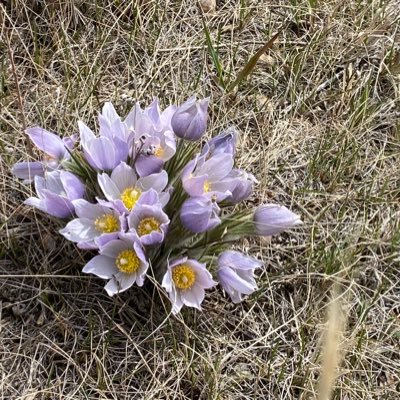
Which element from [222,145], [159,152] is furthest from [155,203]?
[222,145]

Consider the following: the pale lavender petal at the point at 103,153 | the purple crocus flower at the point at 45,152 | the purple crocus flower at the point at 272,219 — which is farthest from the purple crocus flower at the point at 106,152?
the purple crocus flower at the point at 272,219

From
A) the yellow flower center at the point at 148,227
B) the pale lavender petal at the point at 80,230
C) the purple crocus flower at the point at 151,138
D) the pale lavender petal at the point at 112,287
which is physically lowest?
the pale lavender petal at the point at 112,287

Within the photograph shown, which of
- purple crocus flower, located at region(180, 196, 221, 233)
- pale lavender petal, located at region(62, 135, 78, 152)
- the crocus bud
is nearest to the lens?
purple crocus flower, located at region(180, 196, 221, 233)

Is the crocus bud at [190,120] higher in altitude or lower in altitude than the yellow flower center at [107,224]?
higher

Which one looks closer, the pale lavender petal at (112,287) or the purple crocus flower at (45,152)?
the pale lavender petal at (112,287)

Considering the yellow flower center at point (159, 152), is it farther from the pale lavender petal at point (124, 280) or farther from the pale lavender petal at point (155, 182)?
the pale lavender petal at point (124, 280)

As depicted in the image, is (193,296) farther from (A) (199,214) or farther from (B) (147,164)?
(B) (147,164)

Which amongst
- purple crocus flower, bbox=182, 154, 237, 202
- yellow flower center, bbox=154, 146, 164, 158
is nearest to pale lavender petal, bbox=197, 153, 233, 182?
purple crocus flower, bbox=182, 154, 237, 202

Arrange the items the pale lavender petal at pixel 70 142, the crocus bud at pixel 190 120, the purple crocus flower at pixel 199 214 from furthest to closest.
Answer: the pale lavender petal at pixel 70 142 < the crocus bud at pixel 190 120 < the purple crocus flower at pixel 199 214

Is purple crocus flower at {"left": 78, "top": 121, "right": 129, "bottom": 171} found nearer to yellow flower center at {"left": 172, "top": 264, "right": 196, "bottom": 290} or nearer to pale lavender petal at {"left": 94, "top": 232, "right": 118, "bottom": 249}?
pale lavender petal at {"left": 94, "top": 232, "right": 118, "bottom": 249}
